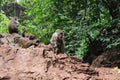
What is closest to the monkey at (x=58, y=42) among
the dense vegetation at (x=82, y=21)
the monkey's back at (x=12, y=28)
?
the dense vegetation at (x=82, y=21)

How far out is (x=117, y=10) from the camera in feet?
41.4

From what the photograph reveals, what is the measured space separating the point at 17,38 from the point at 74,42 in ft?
9.59

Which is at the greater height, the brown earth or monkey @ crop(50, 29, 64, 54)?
monkey @ crop(50, 29, 64, 54)

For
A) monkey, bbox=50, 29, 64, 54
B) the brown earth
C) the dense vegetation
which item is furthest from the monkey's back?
the brown earth

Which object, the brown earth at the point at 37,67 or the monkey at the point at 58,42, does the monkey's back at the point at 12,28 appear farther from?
the brown earth at the point at 37,67

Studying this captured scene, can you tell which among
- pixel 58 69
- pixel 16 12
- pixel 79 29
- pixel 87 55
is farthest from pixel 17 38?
pixel 16 12

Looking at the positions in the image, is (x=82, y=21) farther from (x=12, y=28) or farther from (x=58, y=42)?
(x=58, y=42)

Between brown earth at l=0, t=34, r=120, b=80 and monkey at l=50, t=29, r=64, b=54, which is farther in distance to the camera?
monkey at l=50, t=29, r=64, b=54

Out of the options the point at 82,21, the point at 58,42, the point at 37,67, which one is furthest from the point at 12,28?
the point at 37,67

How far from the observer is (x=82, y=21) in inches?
520

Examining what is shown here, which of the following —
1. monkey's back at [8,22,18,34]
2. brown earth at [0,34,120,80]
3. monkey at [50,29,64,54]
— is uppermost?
monkey's back at [8,22,18,34]

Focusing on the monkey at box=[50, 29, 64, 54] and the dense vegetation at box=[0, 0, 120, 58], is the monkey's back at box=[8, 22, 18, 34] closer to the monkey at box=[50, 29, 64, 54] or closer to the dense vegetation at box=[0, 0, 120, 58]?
the dense vegetation at box=[0, 0, 120, 58]

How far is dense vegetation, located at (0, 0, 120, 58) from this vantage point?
12516 mm

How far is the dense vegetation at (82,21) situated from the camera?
1252 cm
